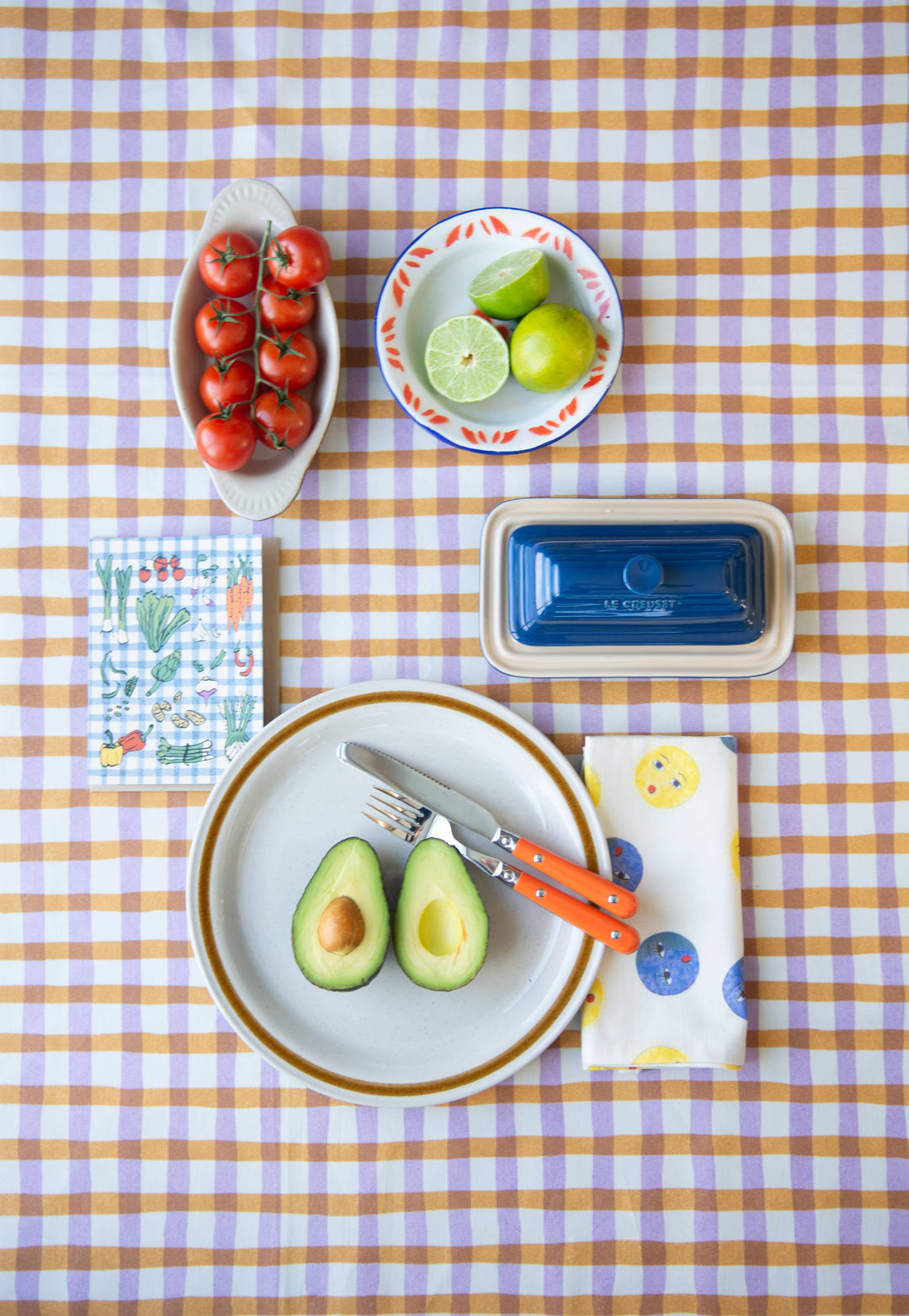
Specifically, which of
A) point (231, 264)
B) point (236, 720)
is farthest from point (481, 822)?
point (231, 264)

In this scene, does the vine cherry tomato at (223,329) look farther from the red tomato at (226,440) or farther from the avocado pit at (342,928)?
the avocado pit at (342,928)

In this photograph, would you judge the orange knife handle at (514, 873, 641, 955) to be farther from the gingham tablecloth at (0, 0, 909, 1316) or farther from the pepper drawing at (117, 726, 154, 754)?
the pepper drawing at (117, 726, 154, 754)

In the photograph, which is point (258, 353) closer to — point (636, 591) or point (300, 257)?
point (300, 257)

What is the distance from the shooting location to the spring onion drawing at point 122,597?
859mm

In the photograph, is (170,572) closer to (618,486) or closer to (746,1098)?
(618,486)

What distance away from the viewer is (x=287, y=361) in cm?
79

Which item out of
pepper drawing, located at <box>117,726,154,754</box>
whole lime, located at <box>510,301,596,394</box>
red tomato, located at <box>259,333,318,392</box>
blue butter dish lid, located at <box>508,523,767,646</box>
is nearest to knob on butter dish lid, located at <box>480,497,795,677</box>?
blue butter dish lid, located at <box>508,523,767,646</box>

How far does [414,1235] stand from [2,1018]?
19.2 inches

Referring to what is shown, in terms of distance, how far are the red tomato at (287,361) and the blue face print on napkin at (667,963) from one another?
0.66 m

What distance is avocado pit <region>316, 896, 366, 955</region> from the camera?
751 millimetres

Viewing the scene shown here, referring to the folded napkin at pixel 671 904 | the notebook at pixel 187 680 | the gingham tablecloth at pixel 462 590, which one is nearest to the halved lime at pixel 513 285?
the gingham tablecloth at pixel 462 590

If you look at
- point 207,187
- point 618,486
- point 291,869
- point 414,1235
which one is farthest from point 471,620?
point 414,1235

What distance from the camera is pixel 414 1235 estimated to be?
851 mm

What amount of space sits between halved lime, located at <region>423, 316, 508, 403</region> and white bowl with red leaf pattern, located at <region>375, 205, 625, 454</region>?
1.4 inches
